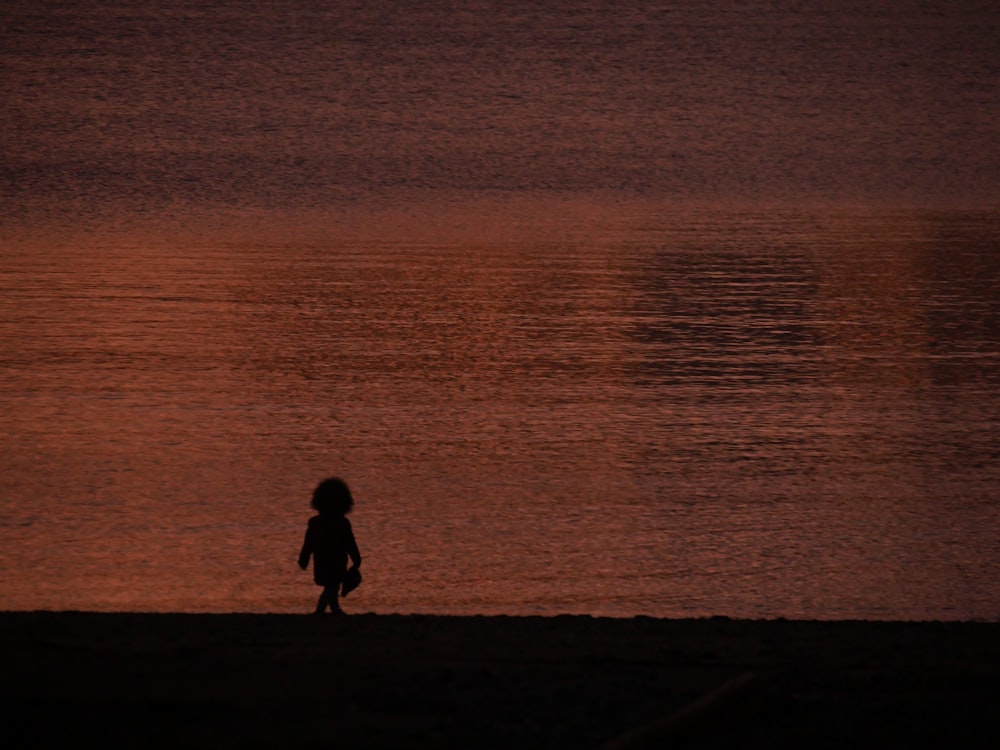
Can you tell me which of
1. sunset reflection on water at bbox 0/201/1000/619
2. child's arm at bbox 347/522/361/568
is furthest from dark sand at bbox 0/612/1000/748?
sunset reflection on water at bbox 0/201/1000/619

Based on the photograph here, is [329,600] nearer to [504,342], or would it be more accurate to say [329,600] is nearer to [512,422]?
[512,422]

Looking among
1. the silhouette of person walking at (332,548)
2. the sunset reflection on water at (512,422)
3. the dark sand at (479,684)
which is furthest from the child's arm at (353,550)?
the sunset reflection on water at (512,422)

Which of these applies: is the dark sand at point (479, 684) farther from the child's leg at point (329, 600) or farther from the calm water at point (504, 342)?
the calm water at point (504, 342)

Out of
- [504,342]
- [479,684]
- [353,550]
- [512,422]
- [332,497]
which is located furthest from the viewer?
[504,342]

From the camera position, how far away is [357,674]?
700 cm

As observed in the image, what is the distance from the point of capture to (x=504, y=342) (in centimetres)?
1823

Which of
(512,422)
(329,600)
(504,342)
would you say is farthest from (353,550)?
(504,342)

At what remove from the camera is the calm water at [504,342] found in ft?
36.7

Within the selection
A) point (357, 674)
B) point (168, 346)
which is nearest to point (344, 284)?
point (168, 346)

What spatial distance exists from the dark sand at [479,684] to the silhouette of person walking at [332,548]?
0.47 meters

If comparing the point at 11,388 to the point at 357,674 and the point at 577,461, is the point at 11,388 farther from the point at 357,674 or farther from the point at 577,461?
the point at 357,674

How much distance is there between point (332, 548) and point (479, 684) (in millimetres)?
2134

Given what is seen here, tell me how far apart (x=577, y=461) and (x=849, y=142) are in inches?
1003

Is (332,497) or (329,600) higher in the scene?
(332,497)
